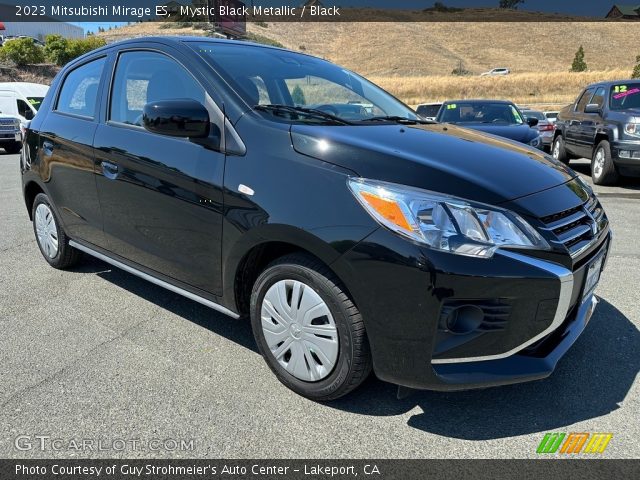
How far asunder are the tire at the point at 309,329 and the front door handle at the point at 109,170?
1293 mm

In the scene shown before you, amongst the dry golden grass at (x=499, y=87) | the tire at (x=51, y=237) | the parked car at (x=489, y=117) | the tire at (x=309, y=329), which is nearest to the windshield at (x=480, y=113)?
the parked car at (x=489, y=117)

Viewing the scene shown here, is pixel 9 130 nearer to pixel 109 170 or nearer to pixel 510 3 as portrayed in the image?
pixel 109 170

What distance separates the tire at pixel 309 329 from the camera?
2254 millimetres

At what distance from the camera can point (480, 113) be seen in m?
9.25

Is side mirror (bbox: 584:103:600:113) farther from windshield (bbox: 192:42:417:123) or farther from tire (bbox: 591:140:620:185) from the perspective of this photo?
windshield (bbox: 192:42:417:123)

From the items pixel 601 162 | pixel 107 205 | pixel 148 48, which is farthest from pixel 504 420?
pixel 601 162

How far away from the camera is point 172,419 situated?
238 cm

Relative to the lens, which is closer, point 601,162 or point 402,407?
point 402,407

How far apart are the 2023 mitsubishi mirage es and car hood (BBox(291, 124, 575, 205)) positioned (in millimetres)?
10

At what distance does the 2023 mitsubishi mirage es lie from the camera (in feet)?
6.80

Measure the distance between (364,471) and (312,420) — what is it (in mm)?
389

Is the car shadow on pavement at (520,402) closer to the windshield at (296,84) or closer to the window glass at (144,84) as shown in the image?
the windshield at (296,84)

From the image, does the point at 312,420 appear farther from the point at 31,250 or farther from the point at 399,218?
the point at 31,250

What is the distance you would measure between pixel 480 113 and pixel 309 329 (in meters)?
7.91
